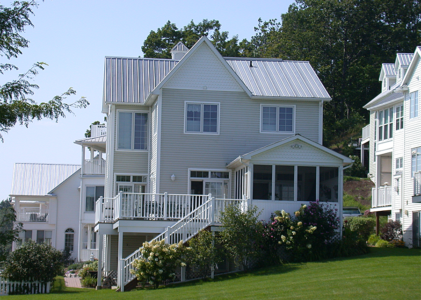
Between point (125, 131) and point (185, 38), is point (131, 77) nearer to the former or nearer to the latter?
point (125, 131)

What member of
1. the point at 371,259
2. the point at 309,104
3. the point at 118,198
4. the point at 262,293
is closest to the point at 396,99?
the point at 309,104

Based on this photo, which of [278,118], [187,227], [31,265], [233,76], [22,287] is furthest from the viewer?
[278,118]

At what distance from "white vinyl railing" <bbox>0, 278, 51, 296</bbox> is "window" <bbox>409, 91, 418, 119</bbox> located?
761 inches

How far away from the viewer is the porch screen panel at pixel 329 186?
932 inches

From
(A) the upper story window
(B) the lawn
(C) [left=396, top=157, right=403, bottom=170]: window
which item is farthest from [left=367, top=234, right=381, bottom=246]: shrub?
(A) the upper story window

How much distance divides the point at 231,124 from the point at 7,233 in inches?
592

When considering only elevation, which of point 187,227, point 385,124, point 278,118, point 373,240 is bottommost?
point 373,240

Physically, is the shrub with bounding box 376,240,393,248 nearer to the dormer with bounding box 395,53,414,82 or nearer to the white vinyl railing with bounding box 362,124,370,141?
the dormer with bounding box 395,53,414,82

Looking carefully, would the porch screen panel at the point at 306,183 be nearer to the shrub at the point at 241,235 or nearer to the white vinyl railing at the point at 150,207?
the shrub at the point at 241,235

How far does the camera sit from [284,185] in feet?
81.3

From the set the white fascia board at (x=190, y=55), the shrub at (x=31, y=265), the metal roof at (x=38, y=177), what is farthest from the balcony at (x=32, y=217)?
the white fascia board at (x=190, y=55)

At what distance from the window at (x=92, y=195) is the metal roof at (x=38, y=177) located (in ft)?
30.7

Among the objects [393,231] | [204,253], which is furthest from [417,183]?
[204,253]

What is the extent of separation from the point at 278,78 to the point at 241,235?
10.2 m
